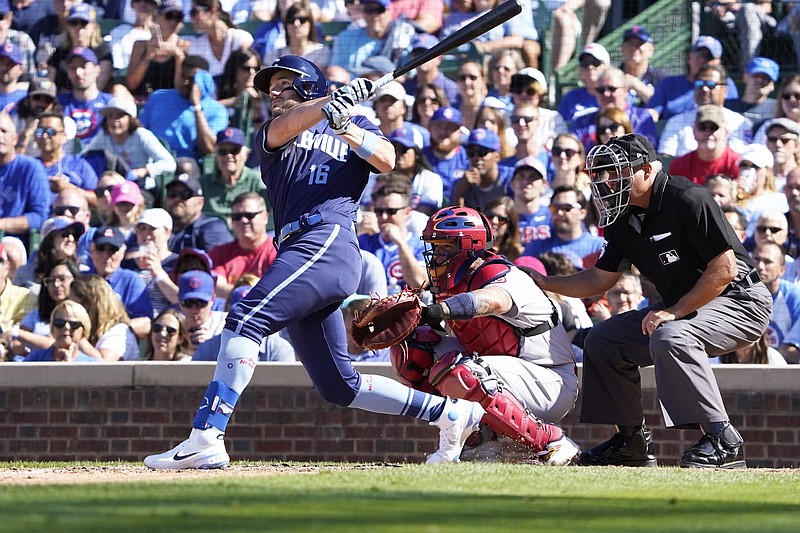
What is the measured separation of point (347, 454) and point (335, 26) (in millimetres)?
5077

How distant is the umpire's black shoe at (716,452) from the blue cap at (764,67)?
5.57 m

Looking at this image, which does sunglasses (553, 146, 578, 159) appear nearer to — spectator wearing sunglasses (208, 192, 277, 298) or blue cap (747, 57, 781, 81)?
blue cap (747, 57, 781, 81)

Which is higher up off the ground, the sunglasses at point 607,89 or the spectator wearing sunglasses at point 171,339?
the sunglasses at point 607,89

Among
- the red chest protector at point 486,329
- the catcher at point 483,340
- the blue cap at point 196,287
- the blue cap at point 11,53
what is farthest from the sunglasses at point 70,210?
the red chest protector at point 486,329

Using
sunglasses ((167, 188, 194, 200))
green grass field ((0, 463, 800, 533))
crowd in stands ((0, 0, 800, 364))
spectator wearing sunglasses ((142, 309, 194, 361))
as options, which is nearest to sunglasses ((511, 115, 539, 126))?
crowd in stands ((0, 0, 800, 364))

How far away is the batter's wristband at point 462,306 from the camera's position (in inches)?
234

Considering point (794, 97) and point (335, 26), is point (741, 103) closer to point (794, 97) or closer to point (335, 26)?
point (794, 97)

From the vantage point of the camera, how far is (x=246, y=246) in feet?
33.4

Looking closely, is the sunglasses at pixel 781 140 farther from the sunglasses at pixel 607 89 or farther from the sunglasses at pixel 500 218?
the sunglasses at pixel 500 218

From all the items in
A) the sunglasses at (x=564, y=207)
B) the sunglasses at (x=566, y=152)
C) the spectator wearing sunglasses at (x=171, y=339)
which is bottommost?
the spectator wearing sunglasses at (x=171, y=339)

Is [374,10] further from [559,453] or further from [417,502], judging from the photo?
[417,502]

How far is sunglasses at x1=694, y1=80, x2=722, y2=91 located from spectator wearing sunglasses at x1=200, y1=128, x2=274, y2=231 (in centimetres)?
379

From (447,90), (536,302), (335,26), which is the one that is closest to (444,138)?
(447,90)

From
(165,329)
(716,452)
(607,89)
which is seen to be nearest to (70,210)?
(165,329)
